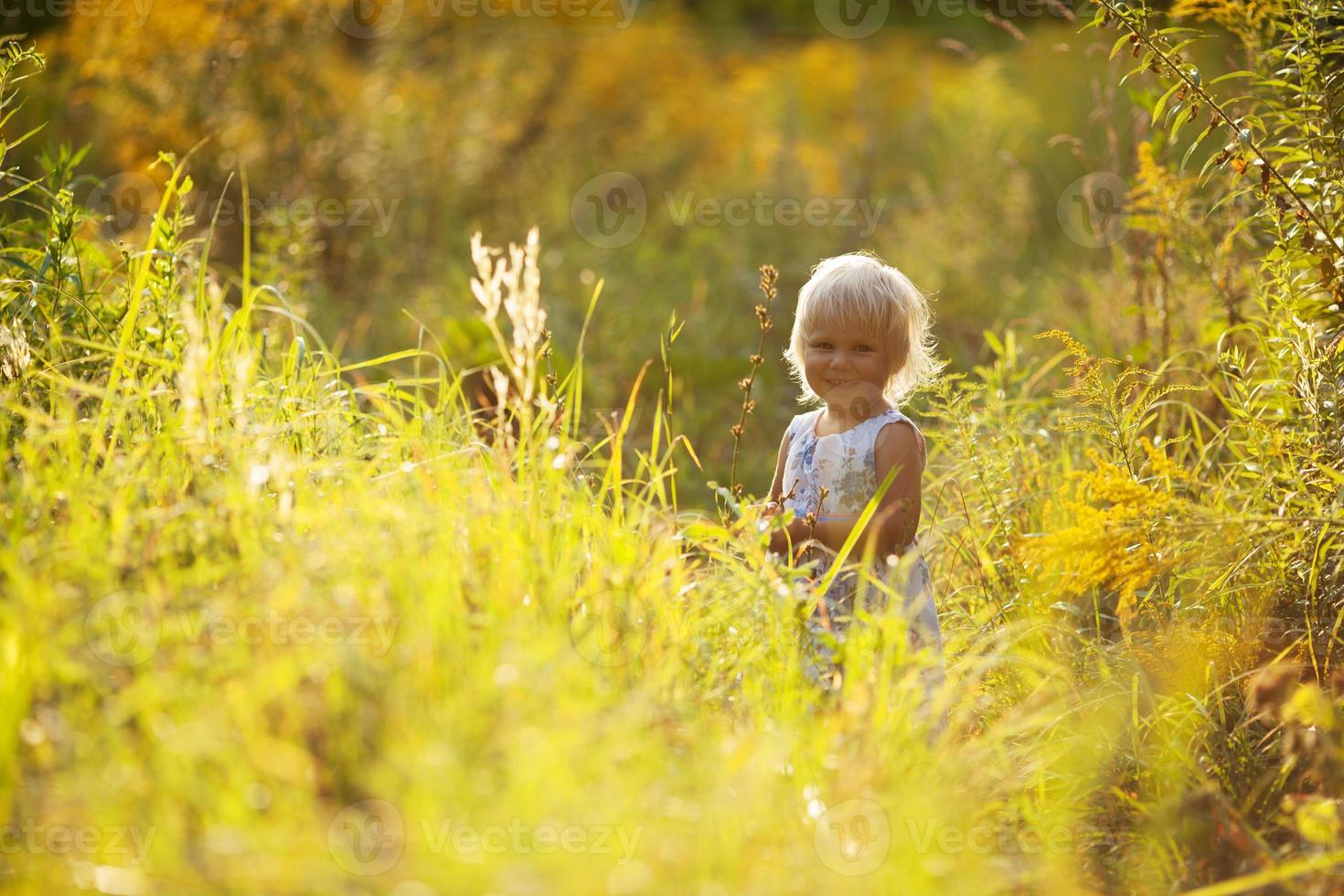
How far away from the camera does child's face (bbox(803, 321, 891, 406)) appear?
114 inches

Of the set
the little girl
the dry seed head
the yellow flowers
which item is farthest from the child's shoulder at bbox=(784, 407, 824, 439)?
the dry seed head

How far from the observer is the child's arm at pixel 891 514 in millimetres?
2680

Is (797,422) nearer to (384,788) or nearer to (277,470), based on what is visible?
(277,470)

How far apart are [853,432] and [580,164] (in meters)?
6.72

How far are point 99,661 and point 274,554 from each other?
1.23 feet

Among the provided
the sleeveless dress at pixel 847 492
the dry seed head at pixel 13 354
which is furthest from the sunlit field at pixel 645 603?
the sleeveless dress at pixel 847 492

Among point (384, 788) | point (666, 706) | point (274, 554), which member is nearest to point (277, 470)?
point (274, 554)

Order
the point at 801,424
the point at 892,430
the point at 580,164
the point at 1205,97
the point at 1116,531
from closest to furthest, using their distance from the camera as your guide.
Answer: the point at 1116,531
the point at 1205,97
the point at 892,430
the point at 801,424
the point at 580,164

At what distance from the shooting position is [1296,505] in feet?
9.02

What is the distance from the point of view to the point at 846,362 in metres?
2.89

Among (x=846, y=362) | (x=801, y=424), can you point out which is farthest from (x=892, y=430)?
(x=801, y=424)

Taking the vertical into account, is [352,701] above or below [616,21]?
below

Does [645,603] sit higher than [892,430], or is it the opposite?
[892,430]

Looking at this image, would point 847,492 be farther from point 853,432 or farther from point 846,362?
point 846,362
